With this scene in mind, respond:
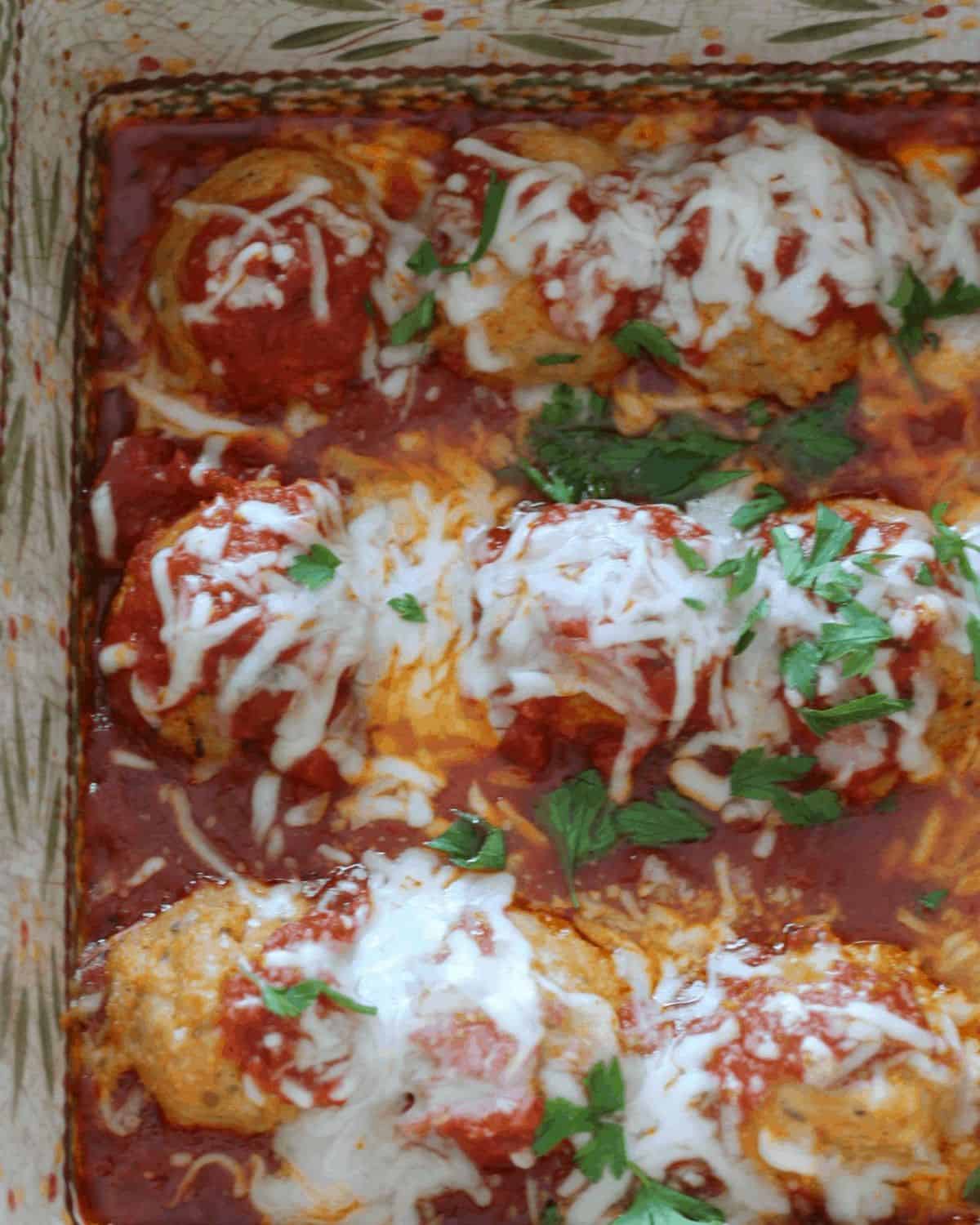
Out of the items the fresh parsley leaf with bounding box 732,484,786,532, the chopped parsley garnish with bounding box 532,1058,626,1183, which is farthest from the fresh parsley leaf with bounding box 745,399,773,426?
the chopped parsley garnish with bounding box 532,1058,626,1183

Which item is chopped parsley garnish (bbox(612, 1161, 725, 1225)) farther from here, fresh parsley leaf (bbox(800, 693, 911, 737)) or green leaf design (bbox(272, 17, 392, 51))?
green leaf design (bbox(272, 17, 392, 51))

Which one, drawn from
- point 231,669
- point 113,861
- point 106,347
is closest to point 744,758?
point 231,669

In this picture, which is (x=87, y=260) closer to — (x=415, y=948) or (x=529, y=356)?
(x=529, y=356)

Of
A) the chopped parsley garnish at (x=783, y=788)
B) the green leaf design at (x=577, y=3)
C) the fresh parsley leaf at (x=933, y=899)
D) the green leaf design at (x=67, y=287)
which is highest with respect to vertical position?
the green leaf design at (x=577, y=3)

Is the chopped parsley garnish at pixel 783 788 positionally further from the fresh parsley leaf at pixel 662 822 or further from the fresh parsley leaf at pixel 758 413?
the fresh parsley leaf at pixel 758 413

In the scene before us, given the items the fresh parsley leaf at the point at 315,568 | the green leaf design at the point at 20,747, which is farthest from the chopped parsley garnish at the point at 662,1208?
the green leaf design at the point at 20,747

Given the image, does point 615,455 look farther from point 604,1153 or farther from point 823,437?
point 604,1153
